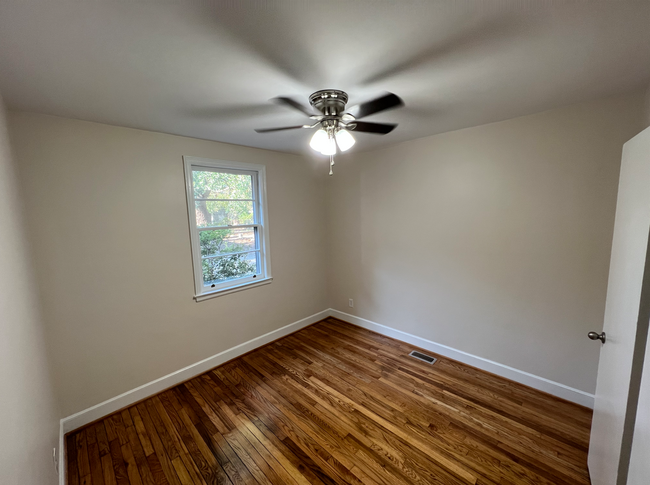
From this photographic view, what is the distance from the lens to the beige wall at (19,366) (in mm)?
925

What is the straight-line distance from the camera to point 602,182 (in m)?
1.91

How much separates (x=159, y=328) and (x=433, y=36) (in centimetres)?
294

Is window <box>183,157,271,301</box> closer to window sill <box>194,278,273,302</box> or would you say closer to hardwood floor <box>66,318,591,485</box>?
window sill <box>194,278,273,302</box>

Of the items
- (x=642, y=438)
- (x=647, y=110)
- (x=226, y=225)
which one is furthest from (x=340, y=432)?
(x=647, y=110)

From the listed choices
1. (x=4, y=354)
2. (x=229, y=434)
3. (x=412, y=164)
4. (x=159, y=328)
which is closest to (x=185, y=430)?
(x=229, y=434)

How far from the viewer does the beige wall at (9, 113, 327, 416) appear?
1.88 metres

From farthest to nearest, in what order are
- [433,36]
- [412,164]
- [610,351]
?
[412,164], [610,351], [433,36]

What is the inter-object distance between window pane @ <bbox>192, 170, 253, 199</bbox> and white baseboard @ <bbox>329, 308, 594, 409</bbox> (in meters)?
2.32

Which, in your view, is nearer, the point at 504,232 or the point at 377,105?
the point at 377,105

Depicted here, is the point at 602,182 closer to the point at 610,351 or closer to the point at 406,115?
the point at 610,351

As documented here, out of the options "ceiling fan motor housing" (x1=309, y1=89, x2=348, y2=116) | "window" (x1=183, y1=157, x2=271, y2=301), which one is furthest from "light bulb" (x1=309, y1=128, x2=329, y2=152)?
"window" (x1=183, y1=157, x2=271, y2=301)

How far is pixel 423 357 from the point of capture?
2.92m

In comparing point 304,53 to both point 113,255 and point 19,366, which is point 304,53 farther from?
point 113,255

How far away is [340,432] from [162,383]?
1.73 meters
